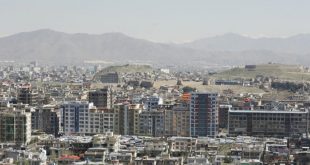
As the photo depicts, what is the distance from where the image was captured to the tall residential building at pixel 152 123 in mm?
39906

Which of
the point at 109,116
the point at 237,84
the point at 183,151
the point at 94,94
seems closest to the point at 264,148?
the point at 183,151

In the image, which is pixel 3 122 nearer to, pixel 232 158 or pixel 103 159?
pixel 103 159

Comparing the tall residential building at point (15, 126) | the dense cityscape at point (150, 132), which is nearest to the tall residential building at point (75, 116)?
the dense cityscape at point (150, 132)

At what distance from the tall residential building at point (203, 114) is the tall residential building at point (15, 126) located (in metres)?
8.29

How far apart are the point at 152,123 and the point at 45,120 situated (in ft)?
18.4

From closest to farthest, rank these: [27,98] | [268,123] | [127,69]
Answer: [268,123]
[27,98]
[127,69]

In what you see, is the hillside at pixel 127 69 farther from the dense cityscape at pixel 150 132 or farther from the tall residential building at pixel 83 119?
the tall residential building at pixel 83 119

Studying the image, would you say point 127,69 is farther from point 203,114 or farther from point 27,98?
point 203,114

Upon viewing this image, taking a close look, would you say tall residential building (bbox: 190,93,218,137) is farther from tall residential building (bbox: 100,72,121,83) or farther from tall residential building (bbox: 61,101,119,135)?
tall residential building (bbox: 100,72,121,83)

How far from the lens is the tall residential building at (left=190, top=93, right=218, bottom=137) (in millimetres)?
39312

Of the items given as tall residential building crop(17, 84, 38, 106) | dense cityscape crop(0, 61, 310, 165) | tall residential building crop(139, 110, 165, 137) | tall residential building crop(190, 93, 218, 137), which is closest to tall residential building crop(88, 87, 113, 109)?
dense cityscape crop(0, 61, 310, 165)

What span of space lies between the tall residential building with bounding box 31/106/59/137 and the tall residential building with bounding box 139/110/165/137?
4.44 metres

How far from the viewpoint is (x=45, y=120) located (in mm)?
41156

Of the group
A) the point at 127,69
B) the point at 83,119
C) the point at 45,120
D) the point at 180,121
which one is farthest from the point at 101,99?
the point at 127,69
